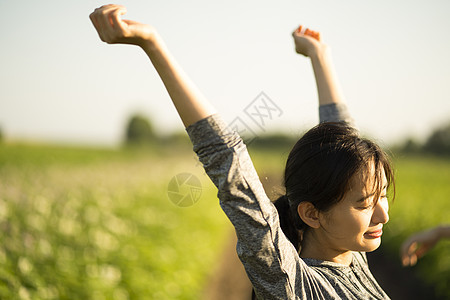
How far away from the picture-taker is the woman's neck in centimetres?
121

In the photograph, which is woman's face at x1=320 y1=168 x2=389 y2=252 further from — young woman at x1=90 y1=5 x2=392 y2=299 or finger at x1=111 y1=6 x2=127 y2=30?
finger at x1=111 y1=6 x2=127 y2=30

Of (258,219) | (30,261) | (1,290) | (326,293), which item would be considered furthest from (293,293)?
(30,261)

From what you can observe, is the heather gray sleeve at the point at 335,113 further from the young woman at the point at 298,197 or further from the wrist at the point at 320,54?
the young woman at the point at 298,197

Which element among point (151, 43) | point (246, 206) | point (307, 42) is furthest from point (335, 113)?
point (151, 43)

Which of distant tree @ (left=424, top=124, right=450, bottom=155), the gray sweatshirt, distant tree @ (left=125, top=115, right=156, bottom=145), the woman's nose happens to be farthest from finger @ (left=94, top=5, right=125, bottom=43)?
distant tree @ (left=424, top=124, right=450, bottom=155)

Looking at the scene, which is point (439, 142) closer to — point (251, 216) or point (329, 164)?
point (329, 164)

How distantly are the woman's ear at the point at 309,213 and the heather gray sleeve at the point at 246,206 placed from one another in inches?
9.4

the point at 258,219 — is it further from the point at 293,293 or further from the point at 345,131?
the point at 345,131

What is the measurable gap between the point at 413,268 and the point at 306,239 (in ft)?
22.2

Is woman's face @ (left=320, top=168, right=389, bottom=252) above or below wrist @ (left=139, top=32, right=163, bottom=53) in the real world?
below

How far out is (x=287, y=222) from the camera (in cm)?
134

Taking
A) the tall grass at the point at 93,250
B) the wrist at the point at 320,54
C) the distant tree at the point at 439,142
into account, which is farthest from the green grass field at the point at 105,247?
the distant tree at the point at 439,142

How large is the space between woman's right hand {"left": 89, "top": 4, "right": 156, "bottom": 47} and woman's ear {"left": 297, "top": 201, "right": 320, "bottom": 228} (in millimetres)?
686

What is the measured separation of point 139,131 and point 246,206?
170ft
